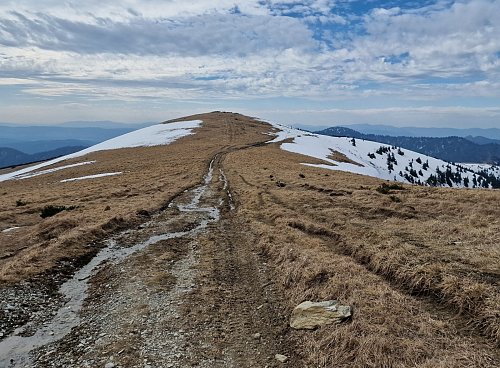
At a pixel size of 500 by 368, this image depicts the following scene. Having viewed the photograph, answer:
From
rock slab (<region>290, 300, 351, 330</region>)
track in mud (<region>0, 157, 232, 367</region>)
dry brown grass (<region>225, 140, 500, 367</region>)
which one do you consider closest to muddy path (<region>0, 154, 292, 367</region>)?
track in mud (<region>0, 157, 232, 367</region>)

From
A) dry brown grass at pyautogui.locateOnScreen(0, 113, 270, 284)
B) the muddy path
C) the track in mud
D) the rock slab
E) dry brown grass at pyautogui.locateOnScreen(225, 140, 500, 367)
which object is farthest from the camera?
dry brown grass at pyautogui.locateOnScreen(0, 113, 270, 284)

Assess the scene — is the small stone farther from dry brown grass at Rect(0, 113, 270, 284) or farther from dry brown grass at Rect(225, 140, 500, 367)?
dry brown grass at Rect(0, 113, 270, 284)

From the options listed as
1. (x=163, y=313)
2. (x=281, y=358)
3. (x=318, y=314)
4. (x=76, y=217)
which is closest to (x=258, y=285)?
(x=318, y=314)

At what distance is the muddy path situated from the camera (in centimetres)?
871

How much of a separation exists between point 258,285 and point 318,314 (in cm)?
335

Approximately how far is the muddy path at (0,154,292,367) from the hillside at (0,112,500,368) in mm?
49

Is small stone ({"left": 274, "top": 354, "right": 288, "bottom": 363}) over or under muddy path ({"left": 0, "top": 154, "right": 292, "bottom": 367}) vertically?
over

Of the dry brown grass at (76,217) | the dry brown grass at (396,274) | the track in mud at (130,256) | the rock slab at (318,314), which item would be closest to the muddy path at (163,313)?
the track in mud at (130,256)

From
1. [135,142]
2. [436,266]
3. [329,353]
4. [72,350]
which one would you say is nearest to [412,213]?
[436,266]

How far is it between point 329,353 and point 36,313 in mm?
8737

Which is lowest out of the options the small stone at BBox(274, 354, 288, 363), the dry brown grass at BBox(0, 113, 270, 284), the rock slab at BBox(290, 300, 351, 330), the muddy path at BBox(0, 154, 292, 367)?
the dry brown grass at BBox(0, 113, 270, 284)

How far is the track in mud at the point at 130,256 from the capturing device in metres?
9.29

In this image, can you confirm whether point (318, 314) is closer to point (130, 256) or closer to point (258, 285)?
point (258, 285)

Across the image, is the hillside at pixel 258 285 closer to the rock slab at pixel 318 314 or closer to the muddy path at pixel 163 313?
the muddy path at pixel 163 313
